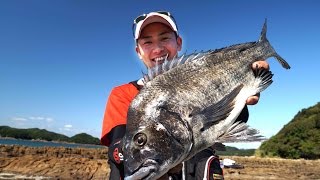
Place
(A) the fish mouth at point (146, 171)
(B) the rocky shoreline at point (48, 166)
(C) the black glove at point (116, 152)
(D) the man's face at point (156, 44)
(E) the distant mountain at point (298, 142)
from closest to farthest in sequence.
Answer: (A) the fish mouth at point (146, 171) < (C) the black glove at point (116, 152) < (D) the man's face at point (156, 44) < (B) the rocky shoreline at point (48, 166) < (E) the distant mountain at point (298, 142)

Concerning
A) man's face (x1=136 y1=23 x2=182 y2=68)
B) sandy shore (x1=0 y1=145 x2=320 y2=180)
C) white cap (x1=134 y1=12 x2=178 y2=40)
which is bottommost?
sandy shore (x1=0 y1=145 x2=320 y2=180)

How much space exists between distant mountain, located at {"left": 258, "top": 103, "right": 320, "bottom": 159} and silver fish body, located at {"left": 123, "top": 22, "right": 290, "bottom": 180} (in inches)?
2069

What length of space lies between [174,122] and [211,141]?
336 millimetres

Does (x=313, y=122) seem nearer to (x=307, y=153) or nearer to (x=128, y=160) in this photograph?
(x=307, y=153)

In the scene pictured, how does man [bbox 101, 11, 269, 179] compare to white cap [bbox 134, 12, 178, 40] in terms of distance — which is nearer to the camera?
man [bbox 101, 11, 269, 179]

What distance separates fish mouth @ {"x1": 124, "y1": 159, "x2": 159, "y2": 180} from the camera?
96.4 inches

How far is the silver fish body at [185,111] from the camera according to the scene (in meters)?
2.61

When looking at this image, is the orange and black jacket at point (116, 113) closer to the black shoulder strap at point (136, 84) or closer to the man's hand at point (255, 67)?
the black shoulder strap at point (136, 84)

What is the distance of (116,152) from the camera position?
121 inches

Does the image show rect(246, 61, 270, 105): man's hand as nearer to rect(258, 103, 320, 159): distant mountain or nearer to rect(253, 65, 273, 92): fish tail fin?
rect(253, 65, 273, 92): fish tail fin

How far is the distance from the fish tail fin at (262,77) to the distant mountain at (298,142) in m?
52.2

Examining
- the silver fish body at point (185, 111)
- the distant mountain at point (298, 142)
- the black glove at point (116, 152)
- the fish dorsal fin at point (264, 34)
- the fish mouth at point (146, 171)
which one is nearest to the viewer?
the fish mouth at point (146, 171)

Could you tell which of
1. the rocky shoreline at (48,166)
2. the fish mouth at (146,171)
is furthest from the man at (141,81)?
the rocky shoreline at (48,166)

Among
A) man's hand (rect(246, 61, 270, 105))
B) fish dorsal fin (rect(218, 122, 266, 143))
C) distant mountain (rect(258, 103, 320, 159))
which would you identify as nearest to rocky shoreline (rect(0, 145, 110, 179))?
man's hand (rect(246, 61, 270, 105))
